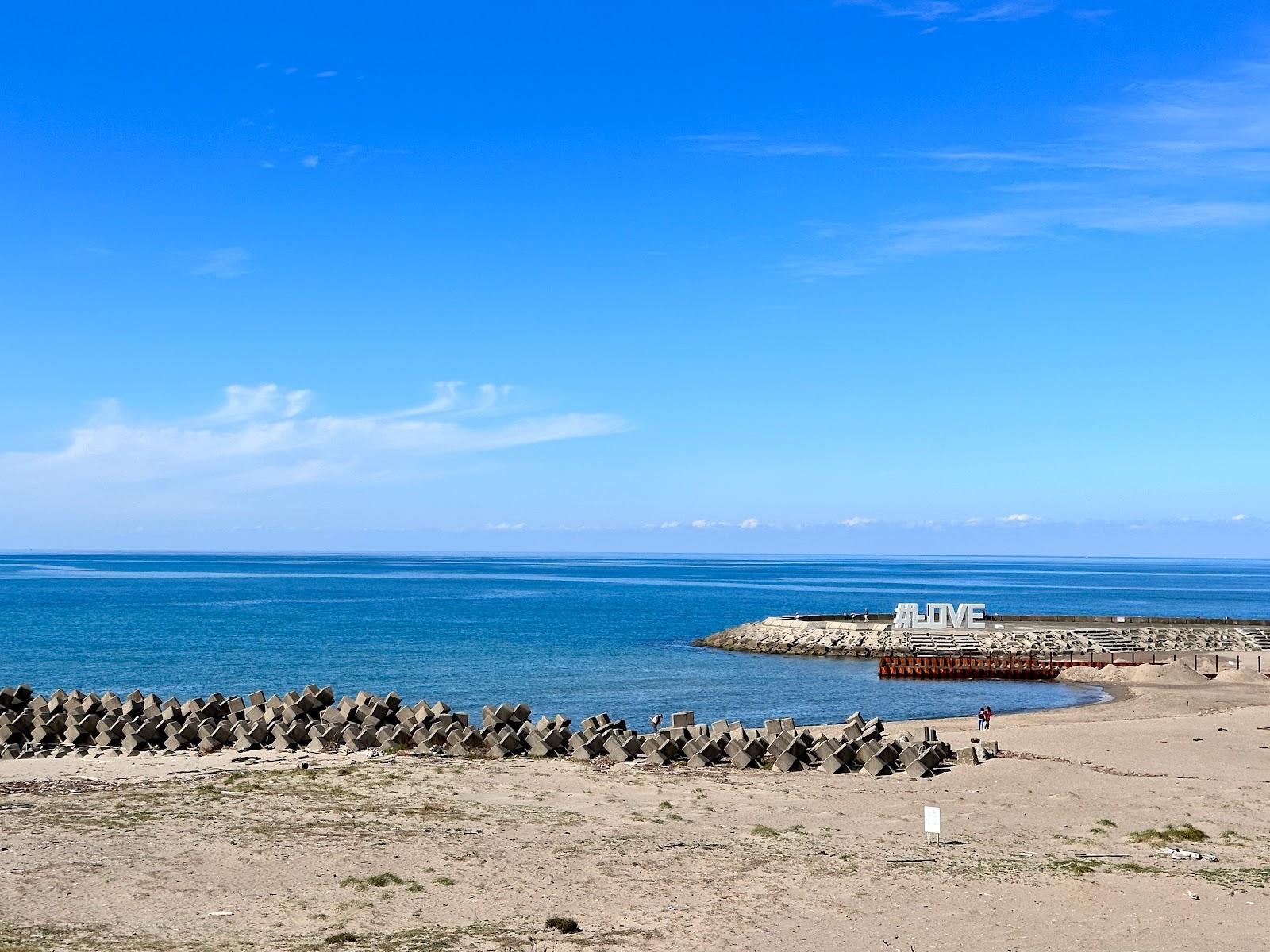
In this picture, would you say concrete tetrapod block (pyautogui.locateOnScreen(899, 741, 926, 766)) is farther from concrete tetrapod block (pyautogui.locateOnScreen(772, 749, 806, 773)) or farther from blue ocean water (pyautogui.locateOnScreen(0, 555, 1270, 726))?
blue ocean water (pyautogui.locateOnScreen(0, 555, 1270, 726))

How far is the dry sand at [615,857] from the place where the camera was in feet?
44.3

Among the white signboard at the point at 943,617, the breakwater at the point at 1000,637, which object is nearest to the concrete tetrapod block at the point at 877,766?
the breakwater at the point at 1000,637

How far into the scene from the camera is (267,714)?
29.3 metres

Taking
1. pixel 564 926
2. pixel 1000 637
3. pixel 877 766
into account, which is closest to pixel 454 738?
pixel 877 766

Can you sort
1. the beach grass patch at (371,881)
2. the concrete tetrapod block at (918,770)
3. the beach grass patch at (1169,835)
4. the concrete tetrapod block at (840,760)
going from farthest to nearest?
1. the concrete tetrapod block at (840,760)
2. the concrete tetrapod block at (918,770)
3. the beach grass patch at (1169,835)
4. the beach grass patch at (371,881)

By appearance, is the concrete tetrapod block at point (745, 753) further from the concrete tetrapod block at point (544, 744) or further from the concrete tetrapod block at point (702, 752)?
the concrete tetrapod block at point (544, 744)

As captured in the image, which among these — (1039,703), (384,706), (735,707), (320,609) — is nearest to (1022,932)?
(384,706)

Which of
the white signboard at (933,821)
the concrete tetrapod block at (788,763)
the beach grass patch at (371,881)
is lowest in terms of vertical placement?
the concrete tetrapod block at (788,763)

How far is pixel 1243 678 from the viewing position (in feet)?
184

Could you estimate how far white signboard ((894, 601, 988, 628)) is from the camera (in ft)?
276

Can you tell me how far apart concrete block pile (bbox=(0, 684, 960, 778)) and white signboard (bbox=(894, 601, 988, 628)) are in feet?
186

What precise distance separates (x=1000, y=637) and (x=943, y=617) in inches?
282

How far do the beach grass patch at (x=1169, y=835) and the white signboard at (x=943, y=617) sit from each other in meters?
65.5

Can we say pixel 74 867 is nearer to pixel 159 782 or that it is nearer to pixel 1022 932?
pixel 159 782
